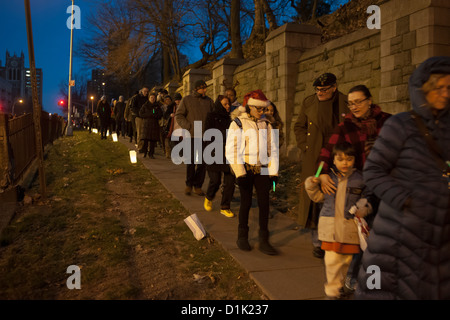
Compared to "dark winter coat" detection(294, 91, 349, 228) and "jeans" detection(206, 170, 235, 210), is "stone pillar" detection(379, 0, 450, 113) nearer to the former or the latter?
"dark winter coat" detection(294, 91, 349, 228)

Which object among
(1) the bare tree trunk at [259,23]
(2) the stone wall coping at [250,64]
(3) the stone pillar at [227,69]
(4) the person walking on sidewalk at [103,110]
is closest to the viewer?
(2) the stone wall coping at [250,64]

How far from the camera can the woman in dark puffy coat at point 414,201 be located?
2453mm

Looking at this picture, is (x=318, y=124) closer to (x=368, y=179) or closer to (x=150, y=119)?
(x=368, y=179)

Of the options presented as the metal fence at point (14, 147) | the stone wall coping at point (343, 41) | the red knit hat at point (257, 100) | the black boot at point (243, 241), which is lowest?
the black boot at point (243, 241)

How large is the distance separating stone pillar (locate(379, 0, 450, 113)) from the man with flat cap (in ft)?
9.07

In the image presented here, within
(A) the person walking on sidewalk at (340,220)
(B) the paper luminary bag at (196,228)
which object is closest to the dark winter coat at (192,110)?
(B) the paper luminary bag at (196,228)

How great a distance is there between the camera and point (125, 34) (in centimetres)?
2925

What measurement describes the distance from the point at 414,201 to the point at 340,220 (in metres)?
1.06

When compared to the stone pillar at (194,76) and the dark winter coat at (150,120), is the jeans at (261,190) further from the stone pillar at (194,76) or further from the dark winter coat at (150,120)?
→ the stone pillar at (194,76)

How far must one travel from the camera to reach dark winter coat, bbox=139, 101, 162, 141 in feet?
40.4

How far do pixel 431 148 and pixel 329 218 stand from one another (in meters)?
1.25

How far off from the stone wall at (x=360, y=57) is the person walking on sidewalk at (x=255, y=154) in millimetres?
3332

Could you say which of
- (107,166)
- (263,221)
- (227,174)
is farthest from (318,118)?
(107,166)

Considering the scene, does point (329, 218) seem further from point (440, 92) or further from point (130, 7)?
point (130, 7)
